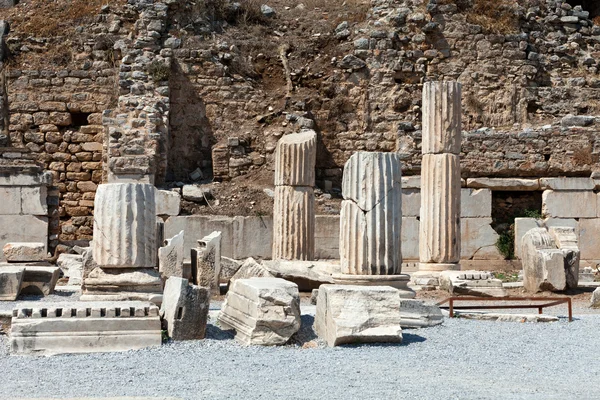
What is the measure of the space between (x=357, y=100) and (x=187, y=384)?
16095mm

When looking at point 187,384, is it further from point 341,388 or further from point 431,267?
point 431,267

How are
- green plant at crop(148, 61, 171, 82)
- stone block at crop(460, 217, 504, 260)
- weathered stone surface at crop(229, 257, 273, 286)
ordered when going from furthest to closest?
green plant at crop(148, 61, 171, 82) → stone block at crop(460, 217, 504, 260) → weathered stone surface at crop(229, 257, 273, 286)

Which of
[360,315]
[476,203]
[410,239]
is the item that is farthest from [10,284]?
[476,203]

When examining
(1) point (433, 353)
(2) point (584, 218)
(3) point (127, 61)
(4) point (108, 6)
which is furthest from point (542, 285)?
(4) point (108, 6)

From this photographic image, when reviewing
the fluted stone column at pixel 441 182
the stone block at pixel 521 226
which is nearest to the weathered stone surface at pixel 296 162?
the fluted stone column at pixel 441 182

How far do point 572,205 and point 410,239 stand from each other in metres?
3.38

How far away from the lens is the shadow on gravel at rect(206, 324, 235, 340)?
1071 cm

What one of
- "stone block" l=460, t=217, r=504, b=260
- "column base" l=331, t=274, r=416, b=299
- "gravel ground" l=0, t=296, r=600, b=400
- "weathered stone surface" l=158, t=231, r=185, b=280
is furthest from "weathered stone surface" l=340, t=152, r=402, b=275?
"stone block" l=460, t=217, r=504, b=260

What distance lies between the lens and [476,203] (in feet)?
69.6

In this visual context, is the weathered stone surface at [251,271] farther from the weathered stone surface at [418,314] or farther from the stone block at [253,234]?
the stone block at [253,234]

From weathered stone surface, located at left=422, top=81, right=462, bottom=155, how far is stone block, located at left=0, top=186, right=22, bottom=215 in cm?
829

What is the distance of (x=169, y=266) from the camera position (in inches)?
621

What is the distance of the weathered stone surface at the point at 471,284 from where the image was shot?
15.8m

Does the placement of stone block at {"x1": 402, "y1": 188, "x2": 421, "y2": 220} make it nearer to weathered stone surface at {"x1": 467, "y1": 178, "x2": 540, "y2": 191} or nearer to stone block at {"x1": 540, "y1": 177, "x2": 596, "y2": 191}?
weathered stone surface at {"x1": 467, "y1": 178, "x2": 540, "y2": 191}
